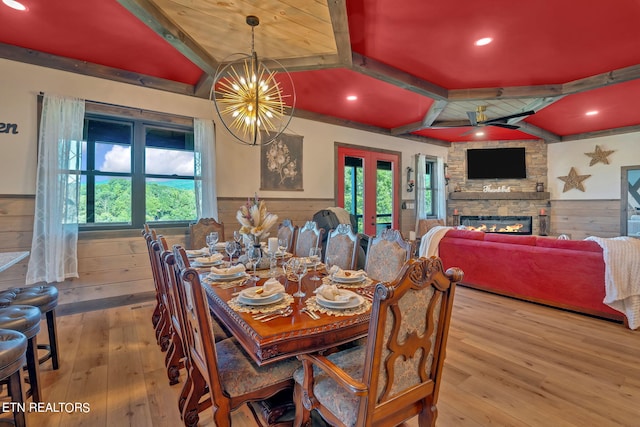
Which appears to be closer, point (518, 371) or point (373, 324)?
point (373, 324)

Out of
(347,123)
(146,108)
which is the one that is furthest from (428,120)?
(146,108)

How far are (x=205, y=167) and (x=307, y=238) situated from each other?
1821 millimetres

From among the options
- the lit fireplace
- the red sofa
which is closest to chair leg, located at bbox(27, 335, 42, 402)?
the red sofa

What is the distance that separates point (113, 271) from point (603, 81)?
6.48 meters

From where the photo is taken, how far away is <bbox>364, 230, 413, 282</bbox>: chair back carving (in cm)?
212

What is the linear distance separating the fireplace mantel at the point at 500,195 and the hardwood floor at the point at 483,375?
15.7 ft

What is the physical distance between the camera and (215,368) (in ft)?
4.31

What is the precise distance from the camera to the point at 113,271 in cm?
354

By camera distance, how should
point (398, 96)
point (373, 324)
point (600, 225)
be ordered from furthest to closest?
point (600, 225) → point (398, 96) → point (373, 324)

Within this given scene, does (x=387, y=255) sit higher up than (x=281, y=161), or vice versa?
(x=281, y=161)

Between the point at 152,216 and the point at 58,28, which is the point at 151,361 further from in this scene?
the point at 58,28

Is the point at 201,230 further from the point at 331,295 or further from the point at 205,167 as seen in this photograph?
the point at 331,295

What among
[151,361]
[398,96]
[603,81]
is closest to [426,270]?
[151,361]

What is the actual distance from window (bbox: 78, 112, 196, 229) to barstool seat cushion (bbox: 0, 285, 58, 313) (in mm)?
1506
